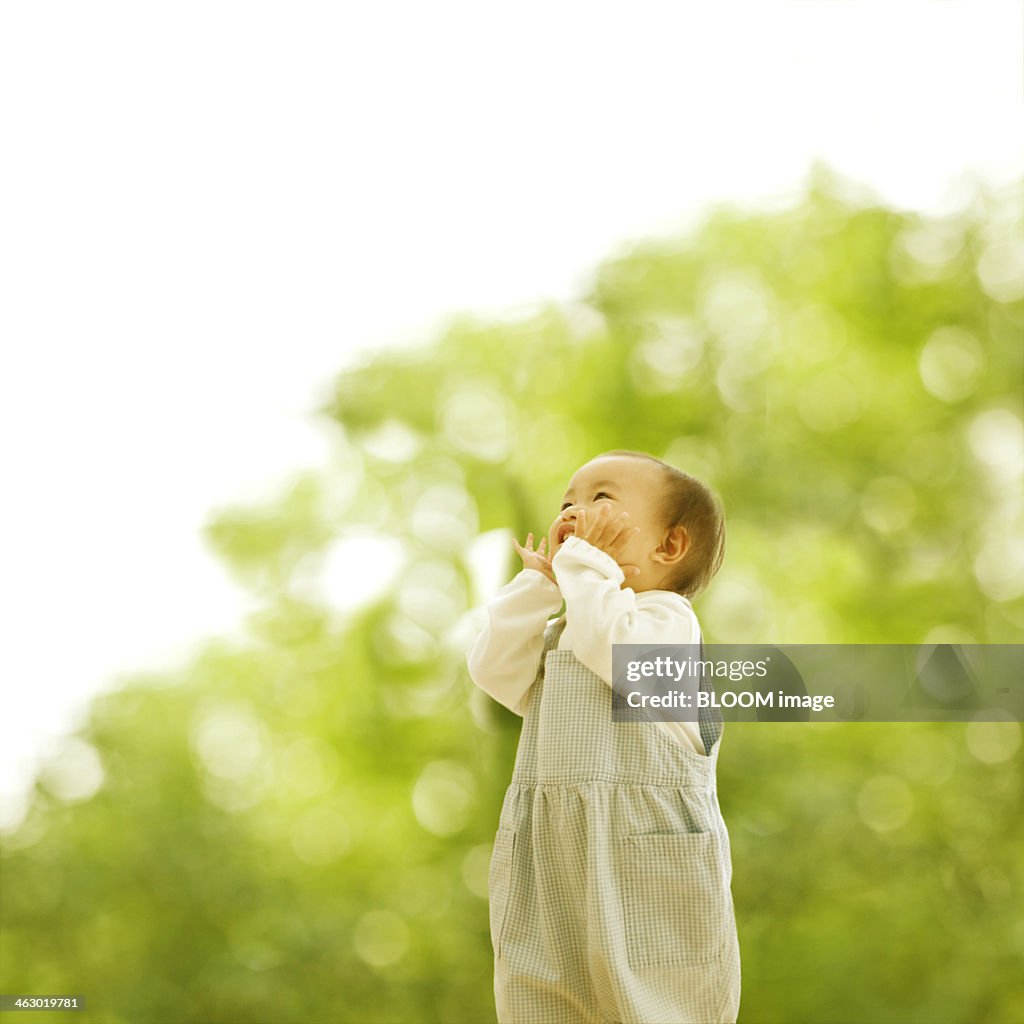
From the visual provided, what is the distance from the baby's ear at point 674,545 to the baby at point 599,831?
0.04 m

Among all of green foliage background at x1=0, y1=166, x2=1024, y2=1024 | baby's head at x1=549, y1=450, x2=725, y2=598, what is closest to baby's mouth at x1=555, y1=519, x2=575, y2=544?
baby's head at x1=549, y1=450, x2=725, y2=598

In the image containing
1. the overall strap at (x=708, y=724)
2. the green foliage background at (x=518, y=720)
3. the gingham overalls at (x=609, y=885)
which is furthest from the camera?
the green foliage background at (x=518, y=720)

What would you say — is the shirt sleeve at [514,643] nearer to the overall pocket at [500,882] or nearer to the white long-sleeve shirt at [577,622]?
the white long-sleeve shirt at [577,622]

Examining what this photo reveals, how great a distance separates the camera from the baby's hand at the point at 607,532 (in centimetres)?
104

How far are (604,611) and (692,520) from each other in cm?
17

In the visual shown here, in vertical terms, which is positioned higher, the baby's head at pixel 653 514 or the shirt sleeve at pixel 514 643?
the baby's head at pixel 653 514

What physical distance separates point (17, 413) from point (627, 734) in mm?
1176

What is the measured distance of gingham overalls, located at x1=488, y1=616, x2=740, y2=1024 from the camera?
92 centimetres

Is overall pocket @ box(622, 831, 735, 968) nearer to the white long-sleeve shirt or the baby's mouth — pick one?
the white long-sleeve shirt

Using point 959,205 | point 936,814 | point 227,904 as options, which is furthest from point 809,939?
point 959,205

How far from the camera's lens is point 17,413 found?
1714mm

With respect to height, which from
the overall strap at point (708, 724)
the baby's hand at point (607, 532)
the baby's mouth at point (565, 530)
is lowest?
the overall strap at point (708, 724)

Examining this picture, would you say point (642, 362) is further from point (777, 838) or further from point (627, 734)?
point (627, 734)

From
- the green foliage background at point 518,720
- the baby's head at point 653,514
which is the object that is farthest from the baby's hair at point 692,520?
the green foliage background at point 518,720
